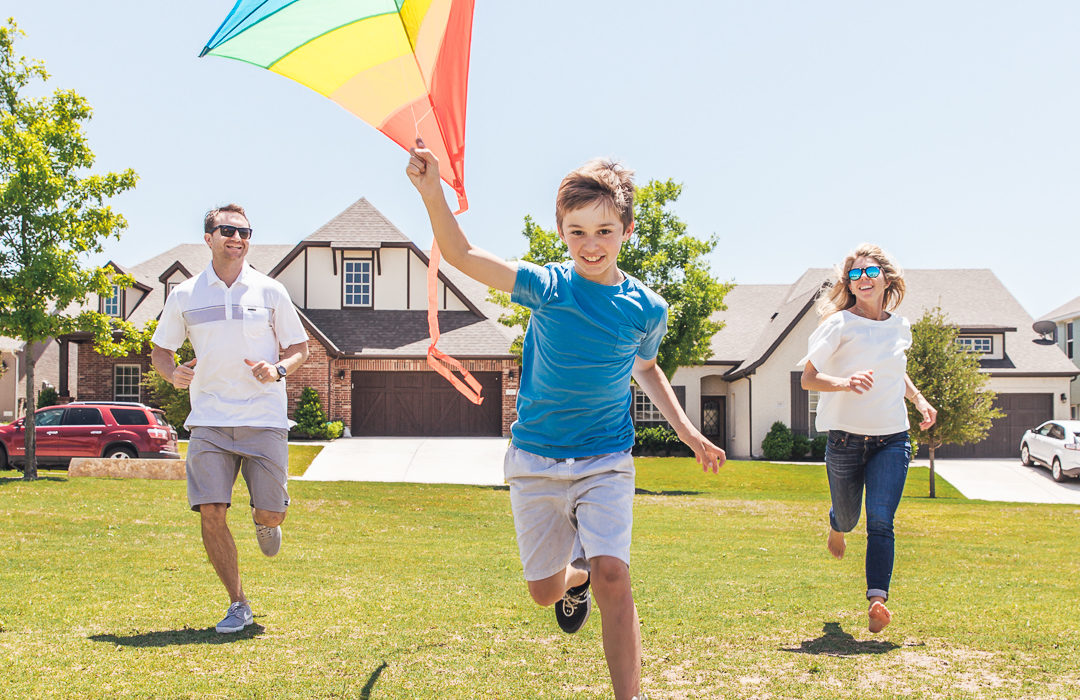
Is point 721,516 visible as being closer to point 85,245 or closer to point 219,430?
point 219,430

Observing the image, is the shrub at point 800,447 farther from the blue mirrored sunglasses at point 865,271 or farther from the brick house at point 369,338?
the blue mirrored sunglasses at point 865,271

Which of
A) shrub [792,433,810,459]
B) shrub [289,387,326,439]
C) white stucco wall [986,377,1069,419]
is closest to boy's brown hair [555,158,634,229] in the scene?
shrub [289,387,326,439]

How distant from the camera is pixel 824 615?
583cm

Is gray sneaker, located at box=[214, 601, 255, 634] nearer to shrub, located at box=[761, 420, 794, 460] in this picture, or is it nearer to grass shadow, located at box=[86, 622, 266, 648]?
grass shadow, located at box=[86, 622, 266, 648]

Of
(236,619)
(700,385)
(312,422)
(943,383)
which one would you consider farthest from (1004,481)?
(236,619)

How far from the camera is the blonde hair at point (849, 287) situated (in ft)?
18.7

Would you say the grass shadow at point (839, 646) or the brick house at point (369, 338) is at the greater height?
the brick house at point (369, 338)

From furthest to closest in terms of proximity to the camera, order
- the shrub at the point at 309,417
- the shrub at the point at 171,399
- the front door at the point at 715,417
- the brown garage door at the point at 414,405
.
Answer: the front door at the point at 715,417, the brown garage door at the point at 414,405, the shrub at the point at 309,417, the shrub at the point at 171,399

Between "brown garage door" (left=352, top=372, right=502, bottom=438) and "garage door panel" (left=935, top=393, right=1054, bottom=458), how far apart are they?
17056 mm

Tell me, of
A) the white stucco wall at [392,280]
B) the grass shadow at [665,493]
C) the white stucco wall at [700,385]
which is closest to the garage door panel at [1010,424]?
the white stucco wall at [700,385]

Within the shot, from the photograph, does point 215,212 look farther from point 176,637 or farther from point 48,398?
point 48,398

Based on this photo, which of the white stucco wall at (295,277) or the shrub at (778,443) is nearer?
the shrub at (778,443)

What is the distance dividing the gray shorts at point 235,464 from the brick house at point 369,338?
27.2 m

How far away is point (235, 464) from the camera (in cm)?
552
